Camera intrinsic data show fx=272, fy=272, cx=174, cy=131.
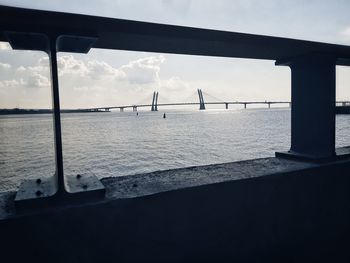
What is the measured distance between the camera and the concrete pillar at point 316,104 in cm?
375

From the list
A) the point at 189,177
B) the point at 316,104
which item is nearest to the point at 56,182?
the point at 189,177

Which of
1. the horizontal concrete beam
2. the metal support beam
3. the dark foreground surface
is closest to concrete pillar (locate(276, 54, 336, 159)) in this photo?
the horizontal concrete beam

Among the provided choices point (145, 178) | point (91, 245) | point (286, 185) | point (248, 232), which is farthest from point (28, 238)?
point (286, 185)

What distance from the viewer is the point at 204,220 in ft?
9.04

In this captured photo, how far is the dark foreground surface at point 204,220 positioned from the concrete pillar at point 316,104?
1.06 ft

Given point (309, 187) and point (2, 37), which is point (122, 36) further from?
point (309, 187)

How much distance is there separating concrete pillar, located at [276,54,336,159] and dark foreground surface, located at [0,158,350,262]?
325 mm

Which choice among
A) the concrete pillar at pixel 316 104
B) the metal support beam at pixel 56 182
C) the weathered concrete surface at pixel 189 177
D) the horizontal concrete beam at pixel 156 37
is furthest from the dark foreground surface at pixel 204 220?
the horizontal concrete beam at pixel 156 37

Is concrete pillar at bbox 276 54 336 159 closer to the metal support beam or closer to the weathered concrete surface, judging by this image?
the weathered concrete surface

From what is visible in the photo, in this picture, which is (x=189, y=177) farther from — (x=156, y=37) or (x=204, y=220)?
(x=156, y=37)

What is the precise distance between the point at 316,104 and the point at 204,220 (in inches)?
92.5

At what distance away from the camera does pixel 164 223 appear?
2.58 metres

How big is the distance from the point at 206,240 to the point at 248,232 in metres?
0.52

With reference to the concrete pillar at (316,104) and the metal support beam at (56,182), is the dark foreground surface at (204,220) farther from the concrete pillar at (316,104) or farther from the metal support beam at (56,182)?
the concrete pillar at (316,104)
